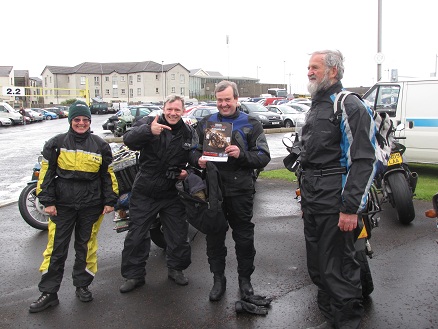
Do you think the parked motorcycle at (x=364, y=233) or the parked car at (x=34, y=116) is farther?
the parked car at (x=34, y=116)

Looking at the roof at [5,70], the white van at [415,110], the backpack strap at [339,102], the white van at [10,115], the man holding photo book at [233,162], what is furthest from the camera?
the roof at [5,70]

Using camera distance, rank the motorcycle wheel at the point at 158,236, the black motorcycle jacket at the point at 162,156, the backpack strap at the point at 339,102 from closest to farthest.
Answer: the backpack strap at the point at 339,102 → the black motorcycle jacket at the point at 162,156 → the motorcycle wheel at the point at 158,236

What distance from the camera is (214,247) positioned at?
4168 millimetres

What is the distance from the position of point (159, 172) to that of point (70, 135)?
91 cm

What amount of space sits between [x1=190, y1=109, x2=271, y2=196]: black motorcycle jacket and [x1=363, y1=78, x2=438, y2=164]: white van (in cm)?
608

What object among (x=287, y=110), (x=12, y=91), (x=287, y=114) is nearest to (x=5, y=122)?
(x=12, y=91)

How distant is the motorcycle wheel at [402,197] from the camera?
5.95 m

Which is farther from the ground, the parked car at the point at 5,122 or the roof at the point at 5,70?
the roof at the point at 5,70

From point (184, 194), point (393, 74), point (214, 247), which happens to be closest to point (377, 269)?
point (214, 247)

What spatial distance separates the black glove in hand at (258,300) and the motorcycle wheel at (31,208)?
3.60 metres

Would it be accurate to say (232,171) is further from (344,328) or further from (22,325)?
(22,325)

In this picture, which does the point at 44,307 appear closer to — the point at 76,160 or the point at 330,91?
the point at 76,160

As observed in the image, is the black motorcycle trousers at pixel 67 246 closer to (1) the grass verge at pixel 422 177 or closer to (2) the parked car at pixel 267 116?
(1) the grass verge at pixel 422 177

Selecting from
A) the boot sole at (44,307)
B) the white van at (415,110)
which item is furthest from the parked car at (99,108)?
the boot sole at (44,307)
